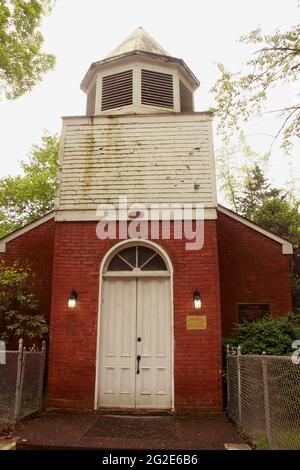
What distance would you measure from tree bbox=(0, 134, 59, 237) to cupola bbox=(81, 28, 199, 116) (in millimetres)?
22287

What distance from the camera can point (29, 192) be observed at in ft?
102

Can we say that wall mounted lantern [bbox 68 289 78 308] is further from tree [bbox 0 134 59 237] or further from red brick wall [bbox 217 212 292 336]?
tree [bbox 0 134 59 237]

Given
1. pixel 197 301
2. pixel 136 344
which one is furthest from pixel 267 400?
pixel 136 344

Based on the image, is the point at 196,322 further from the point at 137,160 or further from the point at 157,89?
the point at 157,89

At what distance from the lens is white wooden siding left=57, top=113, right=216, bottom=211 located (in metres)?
8.35

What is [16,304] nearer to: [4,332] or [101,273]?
[4,332]

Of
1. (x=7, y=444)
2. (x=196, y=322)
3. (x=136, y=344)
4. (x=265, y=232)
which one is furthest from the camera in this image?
(x=265, y=232)

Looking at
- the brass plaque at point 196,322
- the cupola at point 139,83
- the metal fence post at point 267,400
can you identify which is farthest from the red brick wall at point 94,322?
the cupola at point 139,83

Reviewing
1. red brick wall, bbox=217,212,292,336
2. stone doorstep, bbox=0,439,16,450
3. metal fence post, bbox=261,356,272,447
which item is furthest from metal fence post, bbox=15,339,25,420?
red brick wall, bbox=217,212,292,336

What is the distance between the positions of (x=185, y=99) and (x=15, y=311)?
7001 millimetres

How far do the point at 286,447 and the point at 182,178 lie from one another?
5545 mm

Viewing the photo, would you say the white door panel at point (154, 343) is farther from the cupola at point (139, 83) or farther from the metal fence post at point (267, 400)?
the cupola at point (139, 83)

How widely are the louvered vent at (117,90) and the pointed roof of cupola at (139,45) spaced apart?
58 centimetres

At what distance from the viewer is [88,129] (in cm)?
900
